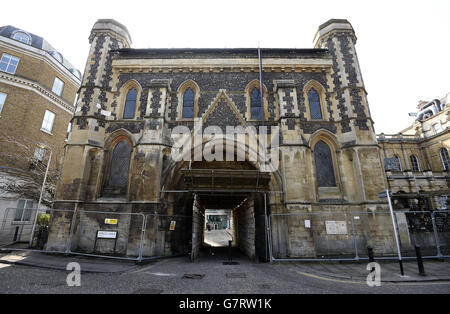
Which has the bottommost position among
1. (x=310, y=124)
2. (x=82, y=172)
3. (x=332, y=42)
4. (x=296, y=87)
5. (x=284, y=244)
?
(x=284, y=244)

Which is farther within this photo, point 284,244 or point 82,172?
point 82,172

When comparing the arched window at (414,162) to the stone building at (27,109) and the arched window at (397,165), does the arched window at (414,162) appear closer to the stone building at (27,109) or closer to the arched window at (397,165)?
the arched window at (397,165)

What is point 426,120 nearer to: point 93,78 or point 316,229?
point 316,229

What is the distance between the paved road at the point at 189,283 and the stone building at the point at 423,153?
30363 mm

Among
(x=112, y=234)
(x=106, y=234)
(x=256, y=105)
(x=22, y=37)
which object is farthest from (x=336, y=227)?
(x=22, y=37)

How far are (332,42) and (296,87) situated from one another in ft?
15.8

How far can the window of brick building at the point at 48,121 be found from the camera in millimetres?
20406

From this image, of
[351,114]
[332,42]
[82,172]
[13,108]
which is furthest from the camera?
[13,108]

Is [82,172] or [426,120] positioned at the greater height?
[426,120]

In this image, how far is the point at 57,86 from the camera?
22.4 meters

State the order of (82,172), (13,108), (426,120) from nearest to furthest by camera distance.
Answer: (82,172) < (13,108) < (426,120)

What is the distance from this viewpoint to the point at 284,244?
1105 cm

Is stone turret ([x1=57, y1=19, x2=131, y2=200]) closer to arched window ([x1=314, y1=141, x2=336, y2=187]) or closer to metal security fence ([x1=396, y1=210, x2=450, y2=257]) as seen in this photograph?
arched window ([x1=314, y1=141, x2=336, y2=187])
